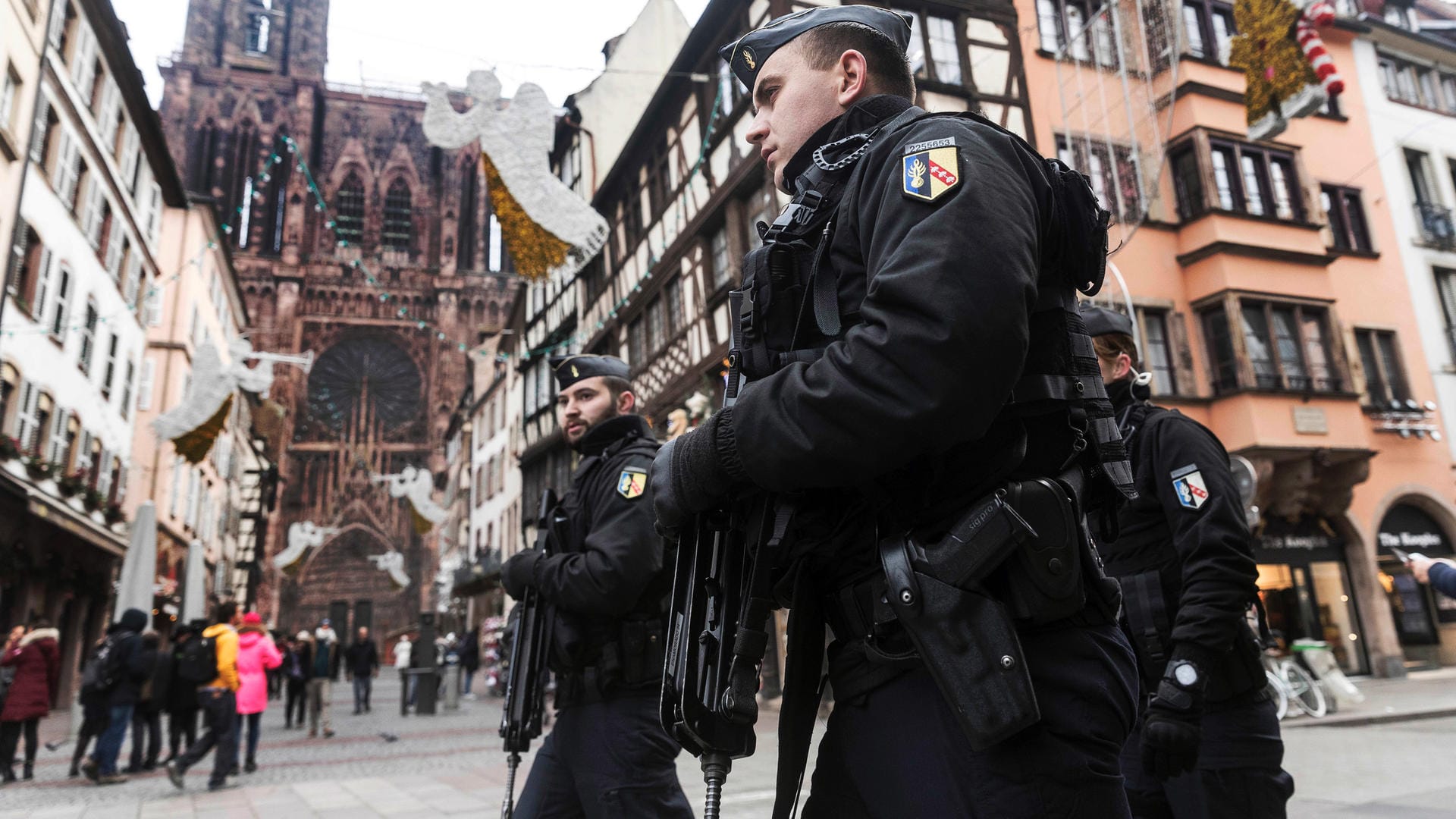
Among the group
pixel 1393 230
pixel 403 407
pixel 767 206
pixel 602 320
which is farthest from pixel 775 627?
pixel 403 407

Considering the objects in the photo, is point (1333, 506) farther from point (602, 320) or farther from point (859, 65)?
point (859, 65)

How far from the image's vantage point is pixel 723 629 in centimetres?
168

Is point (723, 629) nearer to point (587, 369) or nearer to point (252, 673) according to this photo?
point (587, 369)

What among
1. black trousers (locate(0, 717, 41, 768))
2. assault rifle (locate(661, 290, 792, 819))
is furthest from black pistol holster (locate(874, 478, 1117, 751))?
black trousers (locate(0, 717, 41, 768))

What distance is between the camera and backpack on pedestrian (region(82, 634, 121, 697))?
31.7 feet

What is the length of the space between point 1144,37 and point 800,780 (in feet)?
52.5

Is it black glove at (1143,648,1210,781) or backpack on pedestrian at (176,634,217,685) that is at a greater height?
backpack on pedestrian at (176,634,217,685)

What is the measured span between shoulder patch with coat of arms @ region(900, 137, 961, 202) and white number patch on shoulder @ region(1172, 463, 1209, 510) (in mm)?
1773

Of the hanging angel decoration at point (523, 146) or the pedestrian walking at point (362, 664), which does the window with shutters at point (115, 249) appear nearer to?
the pedestrian walking at point (362, 664)

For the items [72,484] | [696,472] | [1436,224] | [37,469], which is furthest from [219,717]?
[1436,224]

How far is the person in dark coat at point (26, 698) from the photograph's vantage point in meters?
9.92

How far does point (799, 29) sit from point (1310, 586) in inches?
739

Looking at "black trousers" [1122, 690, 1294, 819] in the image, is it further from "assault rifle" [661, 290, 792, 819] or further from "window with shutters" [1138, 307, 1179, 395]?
"window with shutters" [1138, 307, 1179, 395]

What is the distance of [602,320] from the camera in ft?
70.6
